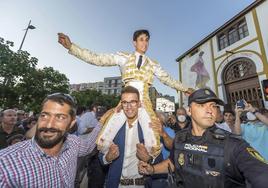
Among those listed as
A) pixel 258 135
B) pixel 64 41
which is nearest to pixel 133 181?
pixel 64 41

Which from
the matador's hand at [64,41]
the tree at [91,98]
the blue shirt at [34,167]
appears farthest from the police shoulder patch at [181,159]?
the tree at [91,98]

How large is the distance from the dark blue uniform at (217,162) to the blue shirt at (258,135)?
3.35m

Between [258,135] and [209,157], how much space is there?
3686mm

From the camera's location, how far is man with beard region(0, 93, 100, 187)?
1684 mm

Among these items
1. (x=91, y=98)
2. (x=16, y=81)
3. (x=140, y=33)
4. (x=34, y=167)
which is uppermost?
(x=91, y=98)

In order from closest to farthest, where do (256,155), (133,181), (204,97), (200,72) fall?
(256,155), (204,97), (133,181), (200,72)

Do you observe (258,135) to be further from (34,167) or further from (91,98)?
(91,98)

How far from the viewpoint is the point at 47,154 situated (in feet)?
6.63

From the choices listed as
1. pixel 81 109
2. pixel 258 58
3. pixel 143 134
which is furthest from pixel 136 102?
pixel 258 58

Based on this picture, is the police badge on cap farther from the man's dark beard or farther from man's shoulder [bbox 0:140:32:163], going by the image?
man's shoulder [bbox 0:140:32:163]

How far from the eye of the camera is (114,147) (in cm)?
266

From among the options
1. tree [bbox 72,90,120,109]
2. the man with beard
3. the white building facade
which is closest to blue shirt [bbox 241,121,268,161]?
the man with beard

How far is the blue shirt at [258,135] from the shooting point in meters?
4.60

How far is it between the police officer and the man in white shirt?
1.20 feet
